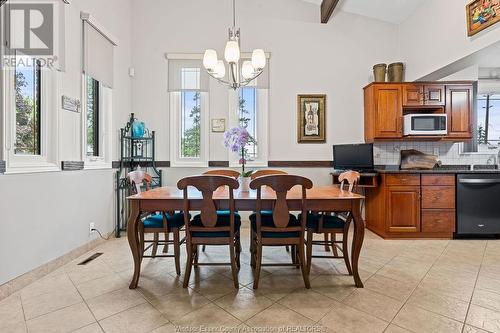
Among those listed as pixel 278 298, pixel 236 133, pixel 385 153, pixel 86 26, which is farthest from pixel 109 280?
pixel 385 153

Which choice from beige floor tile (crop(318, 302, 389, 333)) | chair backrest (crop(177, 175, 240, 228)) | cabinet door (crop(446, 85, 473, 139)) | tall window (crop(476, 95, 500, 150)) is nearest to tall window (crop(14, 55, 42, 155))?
chair backrest (crop(177, 175, 240, 228))

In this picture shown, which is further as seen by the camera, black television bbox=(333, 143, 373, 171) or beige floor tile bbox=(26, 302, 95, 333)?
→ black television bbox=(333, 143, 373, 171)

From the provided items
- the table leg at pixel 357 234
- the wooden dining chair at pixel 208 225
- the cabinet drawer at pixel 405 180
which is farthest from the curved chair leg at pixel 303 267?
the cabinet drawer at pixel 405 180

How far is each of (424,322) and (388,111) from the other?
293cm

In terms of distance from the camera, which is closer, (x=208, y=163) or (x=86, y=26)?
(x=86, y=26)

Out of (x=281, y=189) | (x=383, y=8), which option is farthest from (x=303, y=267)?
(x=383, y=8)

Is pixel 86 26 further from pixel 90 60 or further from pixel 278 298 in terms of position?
pixel 278 298

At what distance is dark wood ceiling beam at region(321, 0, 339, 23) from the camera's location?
368 centimetres

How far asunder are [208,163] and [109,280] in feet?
7.46

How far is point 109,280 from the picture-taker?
89.7 inches

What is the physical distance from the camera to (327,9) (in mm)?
3861

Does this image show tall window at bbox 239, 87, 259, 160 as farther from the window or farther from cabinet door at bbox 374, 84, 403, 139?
cabinet door at bbox 374, 84, 403, 139

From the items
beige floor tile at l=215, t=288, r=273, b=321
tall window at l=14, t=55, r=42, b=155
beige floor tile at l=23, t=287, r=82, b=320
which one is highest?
tall window at l=14, t=55, r=42, b=155

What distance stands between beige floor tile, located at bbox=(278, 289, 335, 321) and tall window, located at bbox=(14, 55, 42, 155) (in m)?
2.59
